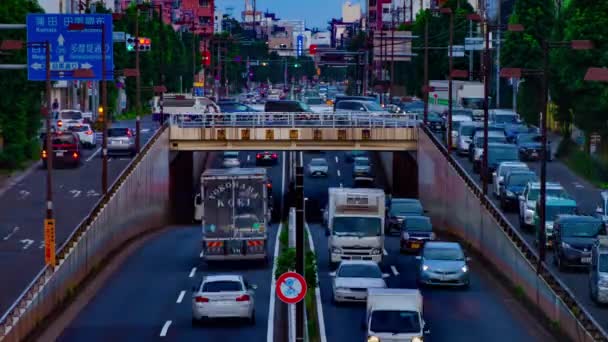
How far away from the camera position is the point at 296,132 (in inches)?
3189

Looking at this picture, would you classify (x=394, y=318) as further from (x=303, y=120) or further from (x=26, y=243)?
(x=303, y=120)

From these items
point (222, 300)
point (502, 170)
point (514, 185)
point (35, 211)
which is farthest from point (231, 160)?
point (222, 300)

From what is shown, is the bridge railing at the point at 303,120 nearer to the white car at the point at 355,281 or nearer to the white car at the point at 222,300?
the white car at the point at 355,281

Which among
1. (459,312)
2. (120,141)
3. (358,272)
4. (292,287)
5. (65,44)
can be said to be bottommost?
(459,312)

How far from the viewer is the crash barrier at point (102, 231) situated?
3662cm

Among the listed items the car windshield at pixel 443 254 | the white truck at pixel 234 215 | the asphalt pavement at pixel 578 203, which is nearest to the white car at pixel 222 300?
the asphalt pavement at pixel 578 203

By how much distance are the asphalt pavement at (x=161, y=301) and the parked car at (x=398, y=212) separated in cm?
566

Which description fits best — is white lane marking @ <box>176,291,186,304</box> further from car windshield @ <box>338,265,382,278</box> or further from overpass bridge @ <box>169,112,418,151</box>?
overpass bridge @ <box>169,112,418,151</box>

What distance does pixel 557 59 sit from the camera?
252 feet

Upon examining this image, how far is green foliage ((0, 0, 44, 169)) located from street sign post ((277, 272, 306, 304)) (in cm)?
5332

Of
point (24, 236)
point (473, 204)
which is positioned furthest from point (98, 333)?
point (473, 204)

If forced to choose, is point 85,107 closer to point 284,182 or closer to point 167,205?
point 284,182

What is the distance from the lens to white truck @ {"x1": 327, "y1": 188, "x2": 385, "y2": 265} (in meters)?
52.0

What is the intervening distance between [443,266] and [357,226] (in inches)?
239
